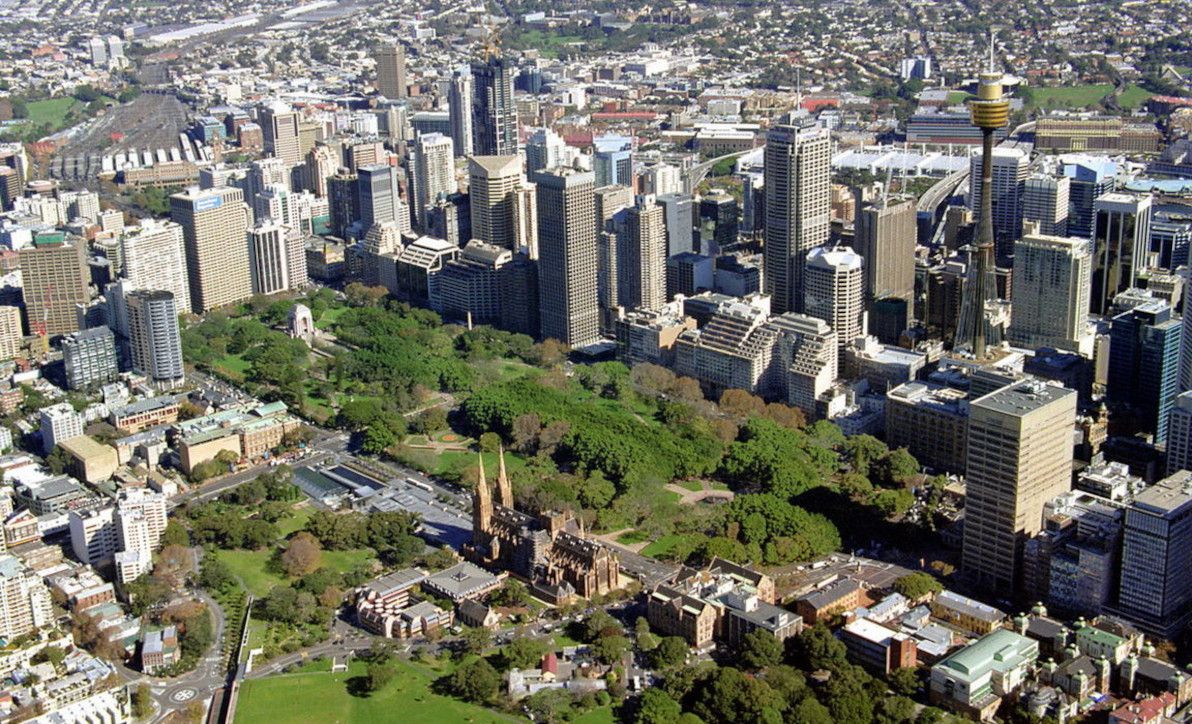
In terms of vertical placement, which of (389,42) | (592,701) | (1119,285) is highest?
(389,42)

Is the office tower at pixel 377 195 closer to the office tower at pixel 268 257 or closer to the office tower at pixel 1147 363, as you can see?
the office tower at pixel 268 257

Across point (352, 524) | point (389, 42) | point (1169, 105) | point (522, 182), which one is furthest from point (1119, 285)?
point (389, 42)

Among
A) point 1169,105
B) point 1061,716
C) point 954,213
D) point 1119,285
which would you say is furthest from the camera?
point 1169,105

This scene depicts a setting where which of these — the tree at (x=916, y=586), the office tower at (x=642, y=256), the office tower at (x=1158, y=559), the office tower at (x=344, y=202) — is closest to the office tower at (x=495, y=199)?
the office tower at (x=642, y=256)

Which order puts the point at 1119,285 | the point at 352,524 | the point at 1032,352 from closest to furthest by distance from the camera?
the point at 352,524 → the point at 1032,352 → the point at 1119,285

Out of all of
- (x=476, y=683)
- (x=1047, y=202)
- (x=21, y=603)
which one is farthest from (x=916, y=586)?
(x=1047, y=202)

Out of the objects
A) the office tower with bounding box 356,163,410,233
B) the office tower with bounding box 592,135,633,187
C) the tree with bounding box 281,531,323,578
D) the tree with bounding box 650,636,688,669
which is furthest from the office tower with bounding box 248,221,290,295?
the tree with bounding box 650,636,688,669

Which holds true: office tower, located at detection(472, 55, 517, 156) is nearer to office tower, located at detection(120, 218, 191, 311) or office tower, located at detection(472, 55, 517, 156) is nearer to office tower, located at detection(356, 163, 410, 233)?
office tower, located at detection(356, 163, 410, 233)

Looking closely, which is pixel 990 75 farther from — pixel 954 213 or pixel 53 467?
pixel 53 467
